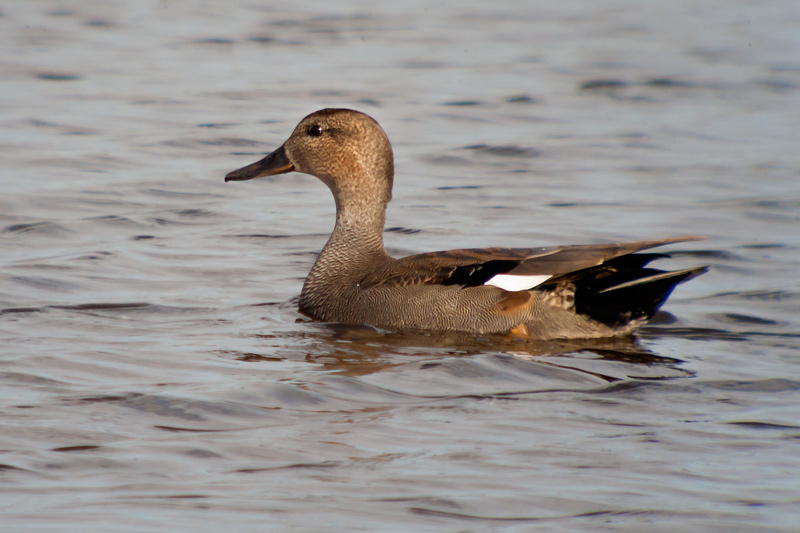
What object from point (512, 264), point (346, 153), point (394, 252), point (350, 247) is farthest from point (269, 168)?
point (512, 264)

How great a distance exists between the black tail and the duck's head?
5.22ft

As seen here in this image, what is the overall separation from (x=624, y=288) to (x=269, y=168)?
247 cm

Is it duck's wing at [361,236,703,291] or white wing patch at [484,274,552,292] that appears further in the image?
white wing patch at [484,274,552,292]

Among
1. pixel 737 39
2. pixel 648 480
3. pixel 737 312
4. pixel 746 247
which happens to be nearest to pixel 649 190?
pixel 746 247

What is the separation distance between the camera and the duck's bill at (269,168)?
7.28 meters

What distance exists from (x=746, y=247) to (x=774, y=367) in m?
2.92

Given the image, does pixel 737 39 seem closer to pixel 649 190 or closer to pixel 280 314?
pixel 649 190


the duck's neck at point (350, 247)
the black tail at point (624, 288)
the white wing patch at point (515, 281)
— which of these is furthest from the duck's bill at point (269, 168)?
the black tail at point (624, 288)

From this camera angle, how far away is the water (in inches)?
150

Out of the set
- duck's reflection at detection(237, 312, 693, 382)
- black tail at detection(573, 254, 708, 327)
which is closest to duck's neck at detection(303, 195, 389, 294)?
duck's reflection at detection(237, 312, 693, 382)

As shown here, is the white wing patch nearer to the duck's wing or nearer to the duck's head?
the duck's wing

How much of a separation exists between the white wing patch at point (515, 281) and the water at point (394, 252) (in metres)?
0.31

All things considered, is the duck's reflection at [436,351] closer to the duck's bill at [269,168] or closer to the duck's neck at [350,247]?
the duck's neck at [350,247]

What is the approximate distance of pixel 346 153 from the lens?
7.10 meters
